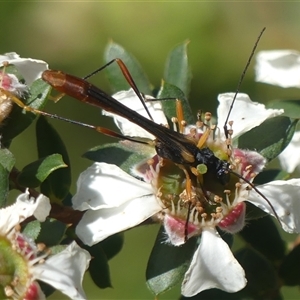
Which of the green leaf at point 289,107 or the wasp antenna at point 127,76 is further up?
the wasp antenna at point 127,76

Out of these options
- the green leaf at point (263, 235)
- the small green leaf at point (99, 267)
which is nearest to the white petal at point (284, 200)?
the green leaf at point (263, 235)

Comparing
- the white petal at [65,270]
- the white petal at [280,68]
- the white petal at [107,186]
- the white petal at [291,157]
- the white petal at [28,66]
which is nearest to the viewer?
the white petal at [65,270]

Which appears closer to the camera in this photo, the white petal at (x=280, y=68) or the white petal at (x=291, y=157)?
the white petal at (x=280, y=68)

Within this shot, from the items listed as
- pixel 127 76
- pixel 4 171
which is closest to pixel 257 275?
pixel 127 76

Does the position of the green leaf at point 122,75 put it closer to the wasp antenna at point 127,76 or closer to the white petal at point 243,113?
the wasp antenna at point 127,76

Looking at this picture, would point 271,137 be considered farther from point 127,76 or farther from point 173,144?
point 127,76

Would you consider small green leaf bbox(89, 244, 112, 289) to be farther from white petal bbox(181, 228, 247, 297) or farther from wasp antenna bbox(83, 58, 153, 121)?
wasp antenna bbox(83, 58, 153, 121)

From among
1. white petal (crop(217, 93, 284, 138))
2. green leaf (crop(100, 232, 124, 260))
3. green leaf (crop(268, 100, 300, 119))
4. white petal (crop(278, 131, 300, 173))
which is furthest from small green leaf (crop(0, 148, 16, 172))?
white petal (crop(278, 131, 300, 173))
